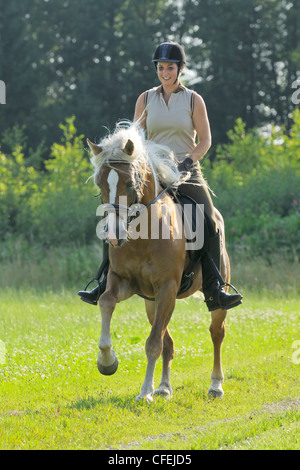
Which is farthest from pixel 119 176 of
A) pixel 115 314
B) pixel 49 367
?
pixel 115 314

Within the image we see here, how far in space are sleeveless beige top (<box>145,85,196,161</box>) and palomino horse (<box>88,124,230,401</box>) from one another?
0.38 meters

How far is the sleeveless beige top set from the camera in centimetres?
821

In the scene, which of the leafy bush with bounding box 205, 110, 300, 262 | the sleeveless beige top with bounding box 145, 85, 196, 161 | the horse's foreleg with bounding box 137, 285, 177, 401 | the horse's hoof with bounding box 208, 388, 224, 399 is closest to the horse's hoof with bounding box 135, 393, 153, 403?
the horse's foreleg with bounding box 137, 285, 177, 401

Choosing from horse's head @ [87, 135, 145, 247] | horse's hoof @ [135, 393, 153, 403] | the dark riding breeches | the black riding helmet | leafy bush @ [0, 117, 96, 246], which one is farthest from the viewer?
leafy bush @ [0, 117, 96, 246]

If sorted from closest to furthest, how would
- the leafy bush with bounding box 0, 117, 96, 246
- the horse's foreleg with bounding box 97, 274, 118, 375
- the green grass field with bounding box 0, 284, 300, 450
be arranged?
the green grass field with bounding box 0, 284, 300, 450 → the horse's foreleg with bounding box 97, 274, 118, 375 → the leafy bush with bounding box 0, 117, 96, 246

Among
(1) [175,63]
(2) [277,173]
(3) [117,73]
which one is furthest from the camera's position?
(3) [117,73]

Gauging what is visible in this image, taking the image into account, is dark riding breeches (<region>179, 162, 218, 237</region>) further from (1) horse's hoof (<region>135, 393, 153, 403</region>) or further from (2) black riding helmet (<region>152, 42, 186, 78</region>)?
(1) horse's hoof (<region>135, 393, 153, 403</region>)

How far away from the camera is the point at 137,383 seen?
9398mm

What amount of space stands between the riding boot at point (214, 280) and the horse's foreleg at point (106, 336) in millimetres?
1474

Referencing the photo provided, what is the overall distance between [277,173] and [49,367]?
17034mm

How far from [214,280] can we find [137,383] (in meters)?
1.87

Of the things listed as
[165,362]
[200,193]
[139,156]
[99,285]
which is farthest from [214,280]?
[139,156]

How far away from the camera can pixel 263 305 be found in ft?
54.1
